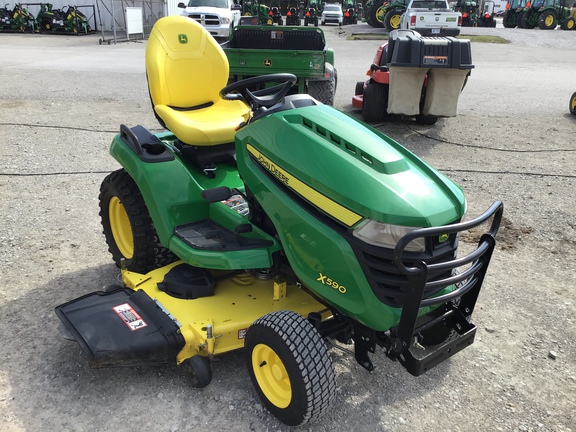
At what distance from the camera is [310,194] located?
2.14 meters

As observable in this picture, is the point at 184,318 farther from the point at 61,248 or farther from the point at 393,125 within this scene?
the point at 393,125

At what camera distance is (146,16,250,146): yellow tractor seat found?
131 inches

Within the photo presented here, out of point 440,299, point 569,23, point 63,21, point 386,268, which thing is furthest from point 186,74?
point 569,23

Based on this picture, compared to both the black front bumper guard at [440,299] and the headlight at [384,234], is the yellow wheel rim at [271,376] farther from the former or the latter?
the headlight at [384,234]

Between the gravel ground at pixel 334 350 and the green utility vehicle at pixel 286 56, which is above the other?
the green utility vehicle at pixel 286 56

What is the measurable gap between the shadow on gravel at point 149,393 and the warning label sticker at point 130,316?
25 centimetres

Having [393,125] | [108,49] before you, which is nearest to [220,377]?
[393,125]

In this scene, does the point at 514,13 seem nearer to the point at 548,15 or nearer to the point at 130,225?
the point at 548,15

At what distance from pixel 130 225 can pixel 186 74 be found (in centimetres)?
107

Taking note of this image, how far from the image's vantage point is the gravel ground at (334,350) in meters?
2.35

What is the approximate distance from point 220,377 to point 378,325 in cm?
91

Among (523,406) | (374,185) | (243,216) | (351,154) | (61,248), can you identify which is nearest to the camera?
(374,185)

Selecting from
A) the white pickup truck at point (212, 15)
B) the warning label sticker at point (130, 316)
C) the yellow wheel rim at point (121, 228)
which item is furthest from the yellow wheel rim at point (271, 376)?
the white pickup truck at point (212, 15)

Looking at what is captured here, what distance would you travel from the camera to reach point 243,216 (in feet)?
8.79
